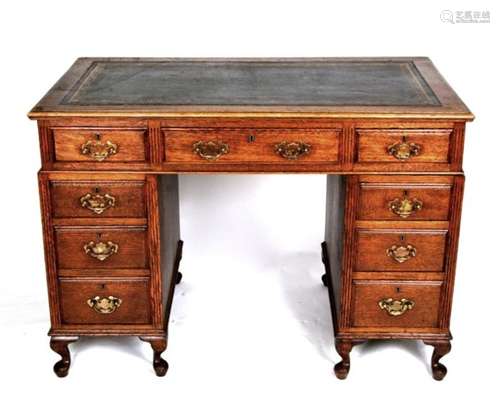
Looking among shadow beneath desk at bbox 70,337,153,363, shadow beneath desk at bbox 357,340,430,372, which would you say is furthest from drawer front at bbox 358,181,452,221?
shadow beneath desk at bbox 70,337,153,363

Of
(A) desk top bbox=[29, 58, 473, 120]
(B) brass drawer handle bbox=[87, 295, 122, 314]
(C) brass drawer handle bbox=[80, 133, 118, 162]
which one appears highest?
(A) desk top bbox=[29, 58, 473, 120]

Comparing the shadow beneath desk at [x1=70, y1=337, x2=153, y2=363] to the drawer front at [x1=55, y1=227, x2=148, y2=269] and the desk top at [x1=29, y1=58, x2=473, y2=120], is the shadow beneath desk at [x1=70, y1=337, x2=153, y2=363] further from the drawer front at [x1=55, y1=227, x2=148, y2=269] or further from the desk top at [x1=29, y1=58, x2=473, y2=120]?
the desk top at [x1=29, y1=58, x2=473, y2=120]

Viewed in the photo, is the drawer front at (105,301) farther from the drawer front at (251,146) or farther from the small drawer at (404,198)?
the small drawer at (404,198)

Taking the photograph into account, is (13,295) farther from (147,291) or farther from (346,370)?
(346,370)

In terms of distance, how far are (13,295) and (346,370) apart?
1397mm

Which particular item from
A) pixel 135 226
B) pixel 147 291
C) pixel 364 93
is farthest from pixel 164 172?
pixel 364 93

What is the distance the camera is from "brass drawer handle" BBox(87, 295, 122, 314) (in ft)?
11.5

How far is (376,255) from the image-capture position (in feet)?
11.3

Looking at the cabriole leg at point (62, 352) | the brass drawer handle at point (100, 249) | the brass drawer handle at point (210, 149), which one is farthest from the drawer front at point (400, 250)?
the cabriole leg at point (62, 352)

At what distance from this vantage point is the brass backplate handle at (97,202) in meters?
3.36

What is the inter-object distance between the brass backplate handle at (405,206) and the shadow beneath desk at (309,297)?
0.66 metres

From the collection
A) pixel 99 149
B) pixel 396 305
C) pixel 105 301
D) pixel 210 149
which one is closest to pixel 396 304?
pixel 396 305

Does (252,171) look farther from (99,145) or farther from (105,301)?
(105,301)
